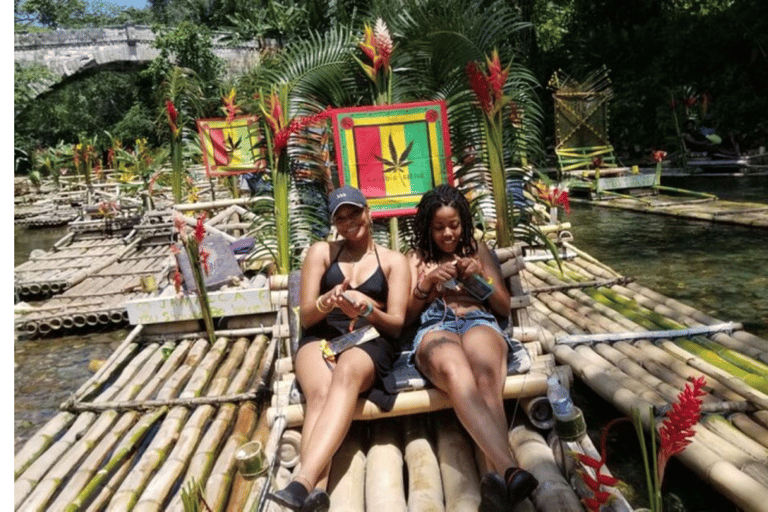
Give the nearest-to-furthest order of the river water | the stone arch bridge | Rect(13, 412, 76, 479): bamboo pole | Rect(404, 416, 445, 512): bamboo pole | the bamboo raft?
Rect(404, 416, 445, 512): bamboo pole → the bamboo raft → Rect(13, 412, 76, 479): bamboo pole → the river water → the stone arch bridge

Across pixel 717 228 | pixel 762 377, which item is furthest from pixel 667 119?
pixel 762 377

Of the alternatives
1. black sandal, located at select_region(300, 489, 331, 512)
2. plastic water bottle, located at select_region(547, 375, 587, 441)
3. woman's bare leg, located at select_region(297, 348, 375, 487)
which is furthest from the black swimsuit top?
plastic water bottle, located at select_region(547, 375, 587, 441)

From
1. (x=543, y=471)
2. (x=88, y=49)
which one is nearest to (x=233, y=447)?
(x=543, y=471)

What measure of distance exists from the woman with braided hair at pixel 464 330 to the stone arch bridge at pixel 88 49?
2807 centimetres

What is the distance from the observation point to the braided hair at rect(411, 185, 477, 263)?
3387mm

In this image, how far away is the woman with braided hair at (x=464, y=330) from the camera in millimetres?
2543

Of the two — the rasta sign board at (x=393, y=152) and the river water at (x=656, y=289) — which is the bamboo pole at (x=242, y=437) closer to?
the rasta sign board at (x=393, y=152)

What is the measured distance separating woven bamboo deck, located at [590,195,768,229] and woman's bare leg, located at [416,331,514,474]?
8554 mm

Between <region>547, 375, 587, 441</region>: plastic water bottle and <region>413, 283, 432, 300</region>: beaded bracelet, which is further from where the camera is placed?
<region>413, 283, 432, 300</region>: beaded bracelet

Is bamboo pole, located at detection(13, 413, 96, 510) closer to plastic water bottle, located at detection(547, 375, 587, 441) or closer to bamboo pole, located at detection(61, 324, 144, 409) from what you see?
bamboo pole, located at detection(61, 324, 144, 409)

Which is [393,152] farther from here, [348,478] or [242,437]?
[348,478]

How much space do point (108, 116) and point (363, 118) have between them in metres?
36.7

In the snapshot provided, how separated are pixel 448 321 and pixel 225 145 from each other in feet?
24.0

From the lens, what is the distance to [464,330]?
3.19 metres
